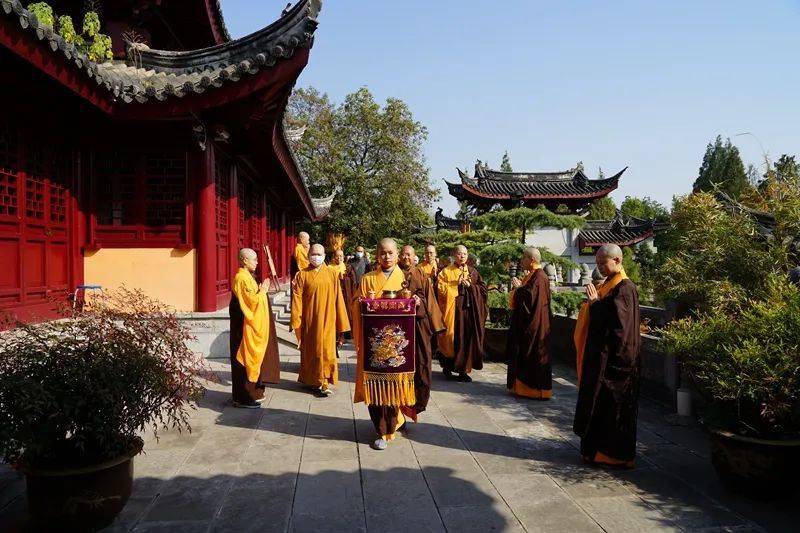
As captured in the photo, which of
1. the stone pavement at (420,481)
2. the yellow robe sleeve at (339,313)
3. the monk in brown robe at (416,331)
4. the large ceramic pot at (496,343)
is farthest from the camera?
the large ceramic pot at (496,343)

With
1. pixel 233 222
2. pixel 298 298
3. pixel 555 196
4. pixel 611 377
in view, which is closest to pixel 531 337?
pixel 611 377

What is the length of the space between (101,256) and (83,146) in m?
1.45

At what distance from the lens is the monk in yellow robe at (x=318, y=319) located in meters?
6.32

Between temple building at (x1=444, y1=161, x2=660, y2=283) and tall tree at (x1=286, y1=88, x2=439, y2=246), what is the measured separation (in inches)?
110

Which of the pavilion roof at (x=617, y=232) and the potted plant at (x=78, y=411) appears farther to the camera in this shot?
the pavilion roof at (x=617, y=232)

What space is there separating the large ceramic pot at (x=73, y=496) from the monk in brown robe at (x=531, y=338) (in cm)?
443

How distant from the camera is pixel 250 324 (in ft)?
18.6

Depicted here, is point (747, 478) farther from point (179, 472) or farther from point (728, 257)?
point (179, 472)

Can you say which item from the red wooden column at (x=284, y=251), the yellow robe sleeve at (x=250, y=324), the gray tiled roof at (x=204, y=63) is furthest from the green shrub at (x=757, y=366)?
the red wooden column at (x=284, y=251)

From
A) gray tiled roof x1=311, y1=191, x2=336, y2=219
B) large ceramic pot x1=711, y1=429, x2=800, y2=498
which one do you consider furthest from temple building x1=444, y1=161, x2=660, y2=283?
large ceramic pot x1=711, y1=429, x2=800, y2=498

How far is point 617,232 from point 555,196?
461 cm

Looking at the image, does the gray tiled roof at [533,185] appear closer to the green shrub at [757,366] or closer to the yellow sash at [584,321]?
the yellow sash at [584,321]

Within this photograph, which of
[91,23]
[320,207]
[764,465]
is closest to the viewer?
[764,465]

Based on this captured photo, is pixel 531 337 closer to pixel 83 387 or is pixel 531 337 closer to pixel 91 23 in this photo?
pixel 83 387
